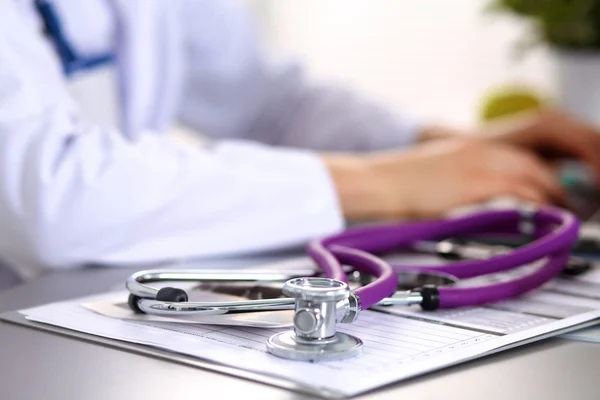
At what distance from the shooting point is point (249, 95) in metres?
1.33

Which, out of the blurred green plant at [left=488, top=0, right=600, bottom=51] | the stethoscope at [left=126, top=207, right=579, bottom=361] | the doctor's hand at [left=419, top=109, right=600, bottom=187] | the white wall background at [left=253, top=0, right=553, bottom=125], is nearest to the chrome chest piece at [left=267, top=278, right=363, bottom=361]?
the stethoscope at [left=126, top=207, right=579, bottom=361]

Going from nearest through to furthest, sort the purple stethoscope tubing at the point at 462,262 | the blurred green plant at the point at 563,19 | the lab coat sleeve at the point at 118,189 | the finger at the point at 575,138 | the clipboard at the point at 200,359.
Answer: the clipboard at the point at 200,359, the purple stethoscope tubing at the point at 462,262, the lab coat sleeve at the point at 118,189, the finger at the point at 575,138, the blurred green plant at the point at 563,19

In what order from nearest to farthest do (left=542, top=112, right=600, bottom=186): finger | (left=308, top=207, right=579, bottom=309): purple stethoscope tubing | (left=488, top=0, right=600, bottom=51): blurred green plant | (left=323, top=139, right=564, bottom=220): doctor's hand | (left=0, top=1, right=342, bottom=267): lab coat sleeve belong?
(left=308, top=207, right=579, bottom=309): purple stethoscope tubing < (left=0, top=1, right=342, bottom=267): lab coat sleeve < (left=323, top=139, right=564, bottom=220): doctor's hand < (left=542, top=112, right=600, bottom=186): finger < (left=488, top=0, right=600, bottom=51): blurred green plant

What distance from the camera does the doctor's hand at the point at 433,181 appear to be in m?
0.83

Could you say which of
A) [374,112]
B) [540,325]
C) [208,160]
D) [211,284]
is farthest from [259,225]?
[374,112]

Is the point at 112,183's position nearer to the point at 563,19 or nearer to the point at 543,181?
the point at 543,181

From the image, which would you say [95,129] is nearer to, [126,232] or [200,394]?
[126,232]

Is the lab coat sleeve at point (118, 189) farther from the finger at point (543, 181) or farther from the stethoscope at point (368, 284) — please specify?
the finger at point (543, 181)

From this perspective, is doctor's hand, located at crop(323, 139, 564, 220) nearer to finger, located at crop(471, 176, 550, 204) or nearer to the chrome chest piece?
finger, located at crop(471, 176, 550, 204)

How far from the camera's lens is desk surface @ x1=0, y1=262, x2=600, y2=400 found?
374 mm

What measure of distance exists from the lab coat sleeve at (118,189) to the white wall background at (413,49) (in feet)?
3.24

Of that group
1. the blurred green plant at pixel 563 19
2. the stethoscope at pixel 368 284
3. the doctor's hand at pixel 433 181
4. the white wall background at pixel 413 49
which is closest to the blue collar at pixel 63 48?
the doctor's hand at pixel 433 181

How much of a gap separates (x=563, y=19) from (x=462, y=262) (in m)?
0.81

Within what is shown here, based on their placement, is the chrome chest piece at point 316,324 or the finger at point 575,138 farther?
the finger at point 575,138
